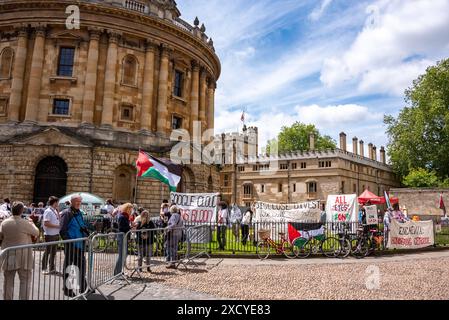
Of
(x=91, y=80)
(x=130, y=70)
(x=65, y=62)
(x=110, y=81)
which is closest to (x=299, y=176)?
(x=130, y=70)

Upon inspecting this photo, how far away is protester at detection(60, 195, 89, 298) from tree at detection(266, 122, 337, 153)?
69.7m

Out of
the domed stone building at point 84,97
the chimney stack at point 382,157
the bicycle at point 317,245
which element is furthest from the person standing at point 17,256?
the chimney stack at point 382,157

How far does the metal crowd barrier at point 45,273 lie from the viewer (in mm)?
5746

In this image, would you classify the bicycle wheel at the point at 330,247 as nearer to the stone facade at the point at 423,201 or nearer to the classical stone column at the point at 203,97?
the classical stone column at the point at 203,97

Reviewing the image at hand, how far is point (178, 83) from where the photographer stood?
34.8 meters

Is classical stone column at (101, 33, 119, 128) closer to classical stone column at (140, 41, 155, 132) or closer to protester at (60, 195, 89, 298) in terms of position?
classical stone column at (140, 41, 155, 132)

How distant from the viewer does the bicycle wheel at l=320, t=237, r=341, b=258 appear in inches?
574

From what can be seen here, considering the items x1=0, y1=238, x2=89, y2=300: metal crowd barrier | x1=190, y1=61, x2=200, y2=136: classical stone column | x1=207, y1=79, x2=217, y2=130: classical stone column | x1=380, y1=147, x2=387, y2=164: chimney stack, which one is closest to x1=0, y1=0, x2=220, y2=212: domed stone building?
x1=190, y1=61, x2=200, y2=136: classical stone column

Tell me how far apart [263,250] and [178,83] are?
23.5m

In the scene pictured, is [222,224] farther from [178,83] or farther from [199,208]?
[178,83]

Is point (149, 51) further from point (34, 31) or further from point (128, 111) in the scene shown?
point (34, 31)

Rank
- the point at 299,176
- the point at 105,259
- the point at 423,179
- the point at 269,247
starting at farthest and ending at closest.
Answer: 1. the point at 299,176
2. the point at 423,179
3. the point at 269,247
4. the point at 105,259

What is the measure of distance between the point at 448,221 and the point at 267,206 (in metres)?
18.1

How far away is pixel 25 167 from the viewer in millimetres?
25750
